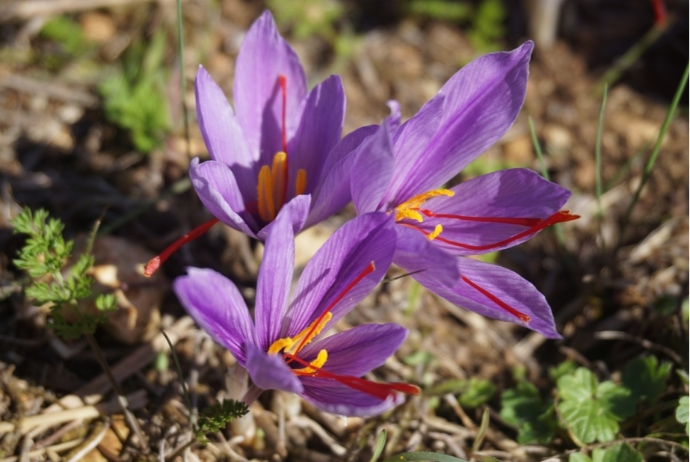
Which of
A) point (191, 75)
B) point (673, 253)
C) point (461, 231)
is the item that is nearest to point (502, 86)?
point (461, 231)

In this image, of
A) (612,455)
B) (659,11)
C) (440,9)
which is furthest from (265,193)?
(659,11)

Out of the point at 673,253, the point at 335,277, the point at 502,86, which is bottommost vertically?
the point at 673,253

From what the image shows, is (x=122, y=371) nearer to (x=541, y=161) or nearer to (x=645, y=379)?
(x=541, y=161)

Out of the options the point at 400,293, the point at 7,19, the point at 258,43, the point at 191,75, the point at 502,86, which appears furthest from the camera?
the point at 191,75

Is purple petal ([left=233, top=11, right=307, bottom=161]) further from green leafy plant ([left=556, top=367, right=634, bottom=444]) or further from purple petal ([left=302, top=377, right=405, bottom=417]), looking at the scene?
green leafy plant ([left=556, top=367, right=634, bottom=444])

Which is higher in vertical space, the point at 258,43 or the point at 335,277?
the point at 258,43

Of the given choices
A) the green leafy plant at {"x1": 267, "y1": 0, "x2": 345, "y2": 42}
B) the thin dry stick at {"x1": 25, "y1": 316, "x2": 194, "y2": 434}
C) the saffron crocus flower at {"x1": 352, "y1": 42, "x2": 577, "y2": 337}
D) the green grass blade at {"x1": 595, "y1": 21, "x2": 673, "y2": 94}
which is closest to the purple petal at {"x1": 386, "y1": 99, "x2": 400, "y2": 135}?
the saffron crocus flower at {"x1": 352, "y1": 42, "x2": 577, "y2": 337}

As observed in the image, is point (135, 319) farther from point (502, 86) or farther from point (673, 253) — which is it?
point (673, 253)
